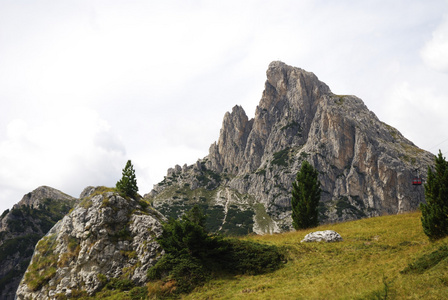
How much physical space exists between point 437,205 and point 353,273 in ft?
34.1

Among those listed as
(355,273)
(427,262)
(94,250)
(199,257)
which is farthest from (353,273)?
(94,250)

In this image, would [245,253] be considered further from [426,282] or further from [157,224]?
[426,282]

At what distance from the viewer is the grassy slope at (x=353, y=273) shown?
14.1m

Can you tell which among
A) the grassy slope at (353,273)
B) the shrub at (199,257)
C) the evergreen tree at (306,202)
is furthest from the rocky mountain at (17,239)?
the grassy slope at (353,273)

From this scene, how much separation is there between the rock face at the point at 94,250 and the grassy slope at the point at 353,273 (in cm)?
854

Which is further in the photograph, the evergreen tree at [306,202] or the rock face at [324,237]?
the evergreen tree at [306,202]

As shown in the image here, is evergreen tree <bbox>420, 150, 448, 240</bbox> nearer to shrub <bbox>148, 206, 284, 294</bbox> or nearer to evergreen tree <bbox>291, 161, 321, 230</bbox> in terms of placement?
shrub <bbox>148, 206, 284, 294</bbox>

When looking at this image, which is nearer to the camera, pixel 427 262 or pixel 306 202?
pixel 427 262

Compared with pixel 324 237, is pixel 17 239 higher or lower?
higher

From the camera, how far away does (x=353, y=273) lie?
18.7 metres

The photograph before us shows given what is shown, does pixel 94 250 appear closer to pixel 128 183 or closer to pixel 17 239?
pixel 128 183

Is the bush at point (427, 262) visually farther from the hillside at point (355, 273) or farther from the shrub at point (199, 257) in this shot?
the shrub at point (199, 257)

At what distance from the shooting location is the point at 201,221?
84.8 feet

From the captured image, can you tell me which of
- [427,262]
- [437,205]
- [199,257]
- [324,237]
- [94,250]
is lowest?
[427,262]
